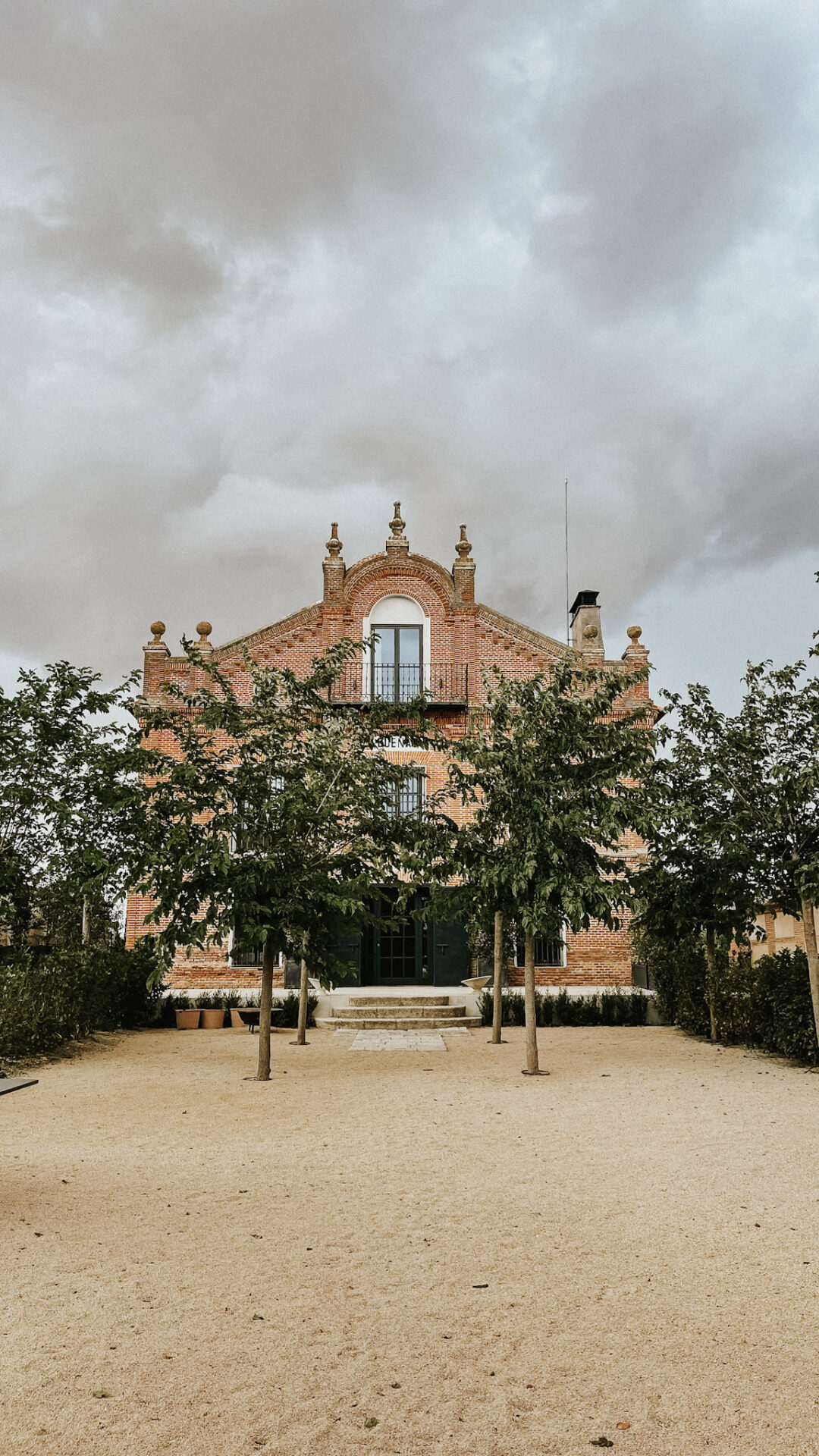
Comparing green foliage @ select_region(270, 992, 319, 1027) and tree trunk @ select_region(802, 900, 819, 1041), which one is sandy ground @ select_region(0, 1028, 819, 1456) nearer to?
tree trunk @ select_region(802, 900, 819, 1041)

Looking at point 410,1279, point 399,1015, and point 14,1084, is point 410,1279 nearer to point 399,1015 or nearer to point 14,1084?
point 14,1084

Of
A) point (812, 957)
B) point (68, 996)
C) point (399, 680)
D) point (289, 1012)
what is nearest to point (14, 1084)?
point (68, 996)

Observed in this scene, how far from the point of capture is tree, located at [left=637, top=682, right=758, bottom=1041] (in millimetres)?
12109

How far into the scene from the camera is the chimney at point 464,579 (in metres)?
23.1

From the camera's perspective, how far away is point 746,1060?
13242 millimetres

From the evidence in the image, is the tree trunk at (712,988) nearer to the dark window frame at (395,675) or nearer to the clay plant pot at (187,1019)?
the clay plant pot at (187,1019)

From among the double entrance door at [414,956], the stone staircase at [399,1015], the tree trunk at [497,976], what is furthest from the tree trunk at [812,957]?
the double entrance door at [414,956]

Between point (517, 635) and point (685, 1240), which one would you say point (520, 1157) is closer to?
point (685, 1240)

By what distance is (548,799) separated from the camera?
12.0 metres

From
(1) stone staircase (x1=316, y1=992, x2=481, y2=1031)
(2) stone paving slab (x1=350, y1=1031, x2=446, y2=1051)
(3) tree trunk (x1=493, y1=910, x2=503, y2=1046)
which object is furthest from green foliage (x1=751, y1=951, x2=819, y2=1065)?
(1) stone staircase (x1=316, y1=992, x2=481, y2=1031)

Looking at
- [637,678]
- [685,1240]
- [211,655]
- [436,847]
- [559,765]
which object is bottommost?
[685,1240]

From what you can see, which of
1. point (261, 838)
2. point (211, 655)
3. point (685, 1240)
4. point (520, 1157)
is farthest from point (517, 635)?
point (685, 1240)

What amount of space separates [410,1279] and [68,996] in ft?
38.4

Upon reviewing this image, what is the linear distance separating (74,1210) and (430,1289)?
2.57 m
